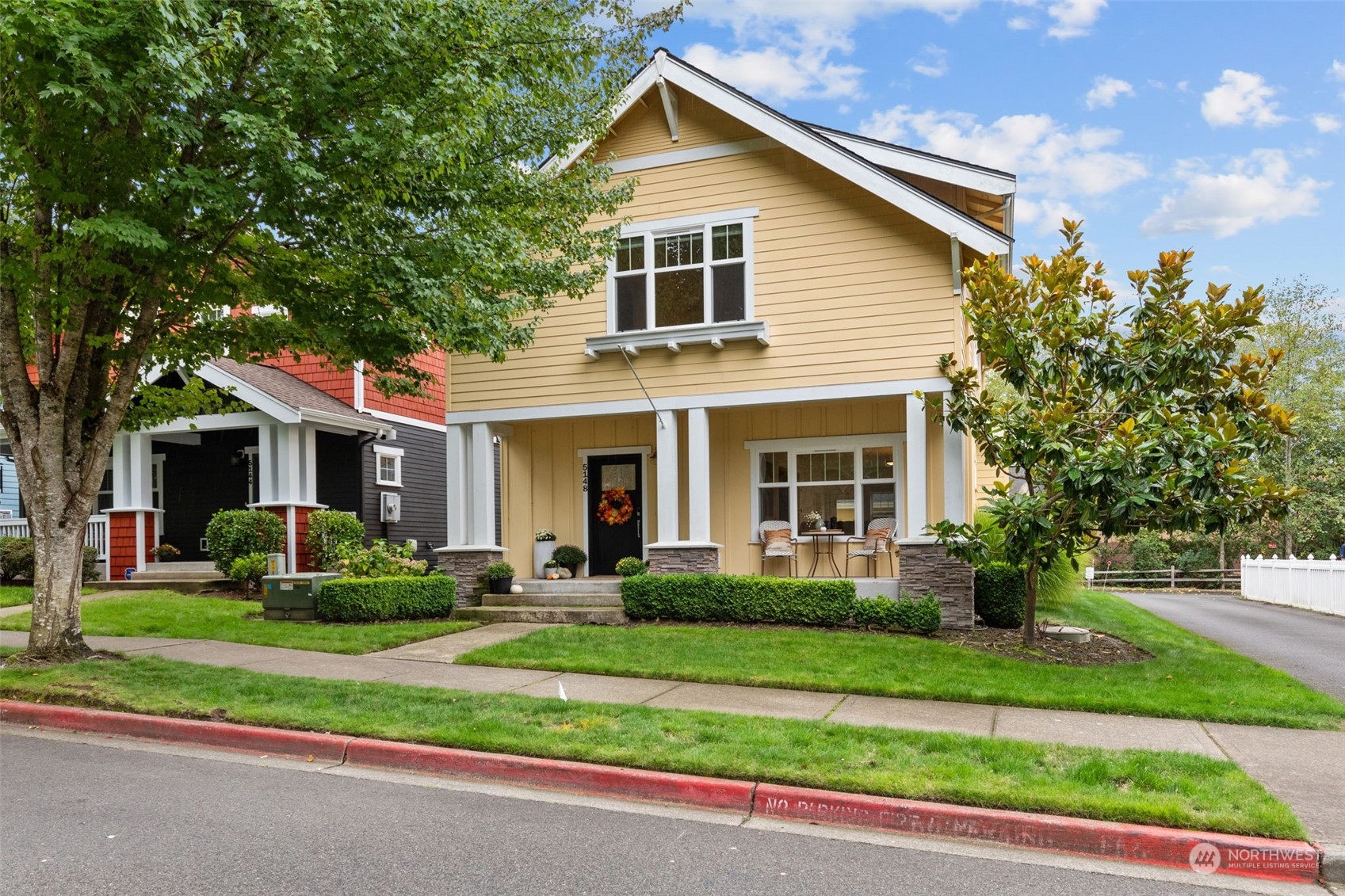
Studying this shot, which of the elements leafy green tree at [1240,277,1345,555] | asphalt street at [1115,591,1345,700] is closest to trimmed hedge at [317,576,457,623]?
asphalt street at [1115,591,1345,700]

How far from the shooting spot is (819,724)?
666 centimetres

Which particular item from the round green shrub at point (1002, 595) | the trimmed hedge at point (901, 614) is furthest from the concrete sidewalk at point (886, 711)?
the round green shrub at point (1002, 595)

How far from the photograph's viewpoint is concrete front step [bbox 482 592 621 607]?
13.3 metres

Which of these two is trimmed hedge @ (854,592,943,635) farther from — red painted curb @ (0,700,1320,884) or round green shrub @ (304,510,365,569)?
round green shrub @ (304,510,365,569)

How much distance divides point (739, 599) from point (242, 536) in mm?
8817

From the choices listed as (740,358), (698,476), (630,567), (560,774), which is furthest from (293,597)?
(560,774)

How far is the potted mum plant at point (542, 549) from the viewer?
49.6ft

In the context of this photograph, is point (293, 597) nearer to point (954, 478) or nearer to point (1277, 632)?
point (954, 478)

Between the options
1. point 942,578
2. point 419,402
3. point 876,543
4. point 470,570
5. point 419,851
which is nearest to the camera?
point 419,851

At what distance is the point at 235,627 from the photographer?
1172 centimetres

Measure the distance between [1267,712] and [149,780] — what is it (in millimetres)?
8017

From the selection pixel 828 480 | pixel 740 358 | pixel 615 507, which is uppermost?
pixel 740 358

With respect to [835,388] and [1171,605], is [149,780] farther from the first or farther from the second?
[1171,605]

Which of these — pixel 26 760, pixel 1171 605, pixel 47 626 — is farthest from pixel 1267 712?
pixel 1171 605
